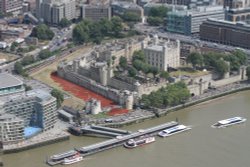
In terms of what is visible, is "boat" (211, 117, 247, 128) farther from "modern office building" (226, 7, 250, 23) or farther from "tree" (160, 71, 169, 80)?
"modern office building" (226, 7, 250, 23)

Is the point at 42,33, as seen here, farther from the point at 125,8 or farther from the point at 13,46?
the point at 125,8

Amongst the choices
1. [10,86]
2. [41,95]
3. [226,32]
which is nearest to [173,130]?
[41,95]

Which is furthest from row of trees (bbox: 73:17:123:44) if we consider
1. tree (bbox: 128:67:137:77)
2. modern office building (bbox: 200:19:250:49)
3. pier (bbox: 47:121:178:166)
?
pier (bbox: 47:121:178:166)

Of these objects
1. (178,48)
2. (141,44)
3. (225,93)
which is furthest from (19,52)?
(225,93)

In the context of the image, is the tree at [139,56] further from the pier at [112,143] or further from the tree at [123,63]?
the pier at [112,143]

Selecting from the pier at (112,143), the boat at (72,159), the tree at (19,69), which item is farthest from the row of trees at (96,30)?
the boat at (72,159)
